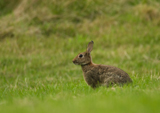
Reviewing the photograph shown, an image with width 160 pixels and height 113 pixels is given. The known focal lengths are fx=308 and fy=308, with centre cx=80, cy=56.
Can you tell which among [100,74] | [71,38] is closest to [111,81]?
[100,74]

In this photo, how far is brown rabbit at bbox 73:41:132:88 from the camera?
7.10 meters

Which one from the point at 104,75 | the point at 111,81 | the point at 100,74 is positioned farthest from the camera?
the point at 100,74

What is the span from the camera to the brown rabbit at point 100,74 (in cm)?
710

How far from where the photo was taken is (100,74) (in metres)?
7.52

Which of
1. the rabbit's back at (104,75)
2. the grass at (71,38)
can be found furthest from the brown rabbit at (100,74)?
the grass at (71,38)

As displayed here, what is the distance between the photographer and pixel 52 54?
13.0 meters

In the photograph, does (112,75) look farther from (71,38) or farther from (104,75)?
(71,38)

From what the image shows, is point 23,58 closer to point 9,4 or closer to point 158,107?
point 9,4

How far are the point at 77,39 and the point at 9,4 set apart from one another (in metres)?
6.04

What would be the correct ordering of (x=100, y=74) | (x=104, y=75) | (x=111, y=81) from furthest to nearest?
(x=100, y=74) < (x=104, y=75) < (x=111, y=81)

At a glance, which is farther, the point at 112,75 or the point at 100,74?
the point at 100,74

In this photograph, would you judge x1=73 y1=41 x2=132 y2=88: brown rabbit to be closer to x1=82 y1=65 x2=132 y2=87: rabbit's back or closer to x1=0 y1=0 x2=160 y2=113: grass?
x1=82 y1=65 x2=132 y2=87: rabbit's back

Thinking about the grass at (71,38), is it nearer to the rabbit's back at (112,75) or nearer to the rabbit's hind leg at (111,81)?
the rabbit's back at (112,75)

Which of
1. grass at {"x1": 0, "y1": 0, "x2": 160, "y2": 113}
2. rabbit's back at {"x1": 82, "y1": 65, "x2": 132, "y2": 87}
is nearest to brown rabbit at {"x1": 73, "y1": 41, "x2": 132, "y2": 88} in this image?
rabbit's back at {"x1": 82, "y1": 65, "x2": 132, "y2": 87}
